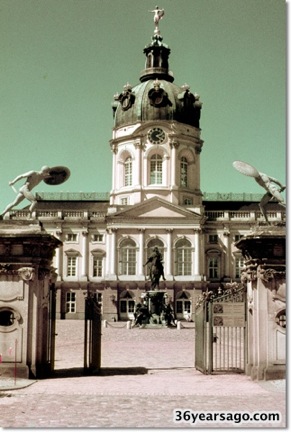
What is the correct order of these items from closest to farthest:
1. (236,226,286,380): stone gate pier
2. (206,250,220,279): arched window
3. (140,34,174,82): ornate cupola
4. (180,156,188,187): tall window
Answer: (236,226,286,380): stone gate pier, (206,250,220,279): arched window, (180,156,188,187): tall window, (140,34,174,82): ornate cupola

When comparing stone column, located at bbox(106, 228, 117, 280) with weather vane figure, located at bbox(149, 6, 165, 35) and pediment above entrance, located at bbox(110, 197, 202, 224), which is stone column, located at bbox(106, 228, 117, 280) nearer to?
pediment above entrance, located at bbox(110, 197, 202, 224)

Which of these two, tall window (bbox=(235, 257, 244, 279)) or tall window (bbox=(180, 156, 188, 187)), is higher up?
tall window (bbox=(180, 156, 188, 187))

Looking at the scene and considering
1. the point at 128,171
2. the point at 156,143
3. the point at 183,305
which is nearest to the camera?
the point at 183,305

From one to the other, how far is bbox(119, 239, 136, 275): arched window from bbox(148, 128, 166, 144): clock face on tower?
33.9ft

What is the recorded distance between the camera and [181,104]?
231ft

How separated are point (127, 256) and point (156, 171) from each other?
30.5ft

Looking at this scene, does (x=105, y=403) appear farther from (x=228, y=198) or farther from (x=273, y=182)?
(x=228, y=198)

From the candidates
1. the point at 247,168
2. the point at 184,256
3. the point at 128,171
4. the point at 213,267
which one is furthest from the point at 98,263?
the point at 247,168

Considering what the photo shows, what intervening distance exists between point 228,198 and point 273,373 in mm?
62257

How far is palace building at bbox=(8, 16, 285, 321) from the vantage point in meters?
67.5

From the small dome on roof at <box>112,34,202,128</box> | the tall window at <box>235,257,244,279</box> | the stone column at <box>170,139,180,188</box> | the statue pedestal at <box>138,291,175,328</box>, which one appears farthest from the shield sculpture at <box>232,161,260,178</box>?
the tall window at <box>235,257,244,279</box>

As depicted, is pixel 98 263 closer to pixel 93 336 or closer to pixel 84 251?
pixel 84 251

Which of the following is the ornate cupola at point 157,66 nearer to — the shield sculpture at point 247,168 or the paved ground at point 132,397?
the paved ground at point 132,397

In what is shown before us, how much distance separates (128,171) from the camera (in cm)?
7206
